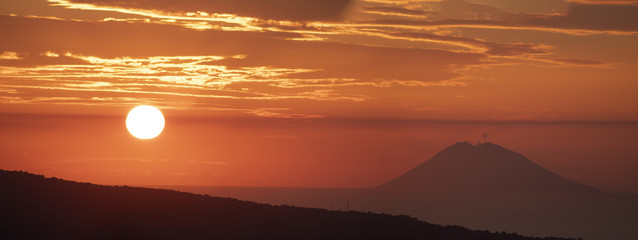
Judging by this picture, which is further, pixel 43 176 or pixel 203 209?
pixel 43 176

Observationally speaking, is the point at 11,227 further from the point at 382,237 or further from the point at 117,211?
the point at 382,237

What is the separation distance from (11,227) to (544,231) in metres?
174

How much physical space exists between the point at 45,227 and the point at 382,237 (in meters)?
13.7

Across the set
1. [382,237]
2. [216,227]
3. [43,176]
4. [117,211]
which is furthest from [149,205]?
[382,237]

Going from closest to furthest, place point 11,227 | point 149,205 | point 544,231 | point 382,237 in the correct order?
point 11,227 < point 382,237 < point 149,205 < point 544,231

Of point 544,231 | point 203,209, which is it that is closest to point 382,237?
point 203,209

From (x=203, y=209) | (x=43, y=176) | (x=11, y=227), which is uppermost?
(x=43, y=176)

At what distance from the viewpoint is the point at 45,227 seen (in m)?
31.8

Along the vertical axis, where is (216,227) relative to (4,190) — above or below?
below

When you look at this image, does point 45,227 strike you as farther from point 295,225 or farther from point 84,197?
point 295,225

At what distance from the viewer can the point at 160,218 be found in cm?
3444

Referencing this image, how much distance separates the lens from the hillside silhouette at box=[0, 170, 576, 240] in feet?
105

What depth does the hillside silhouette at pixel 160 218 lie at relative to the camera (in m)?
32.1

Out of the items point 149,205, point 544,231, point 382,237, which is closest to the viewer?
point 382,237
